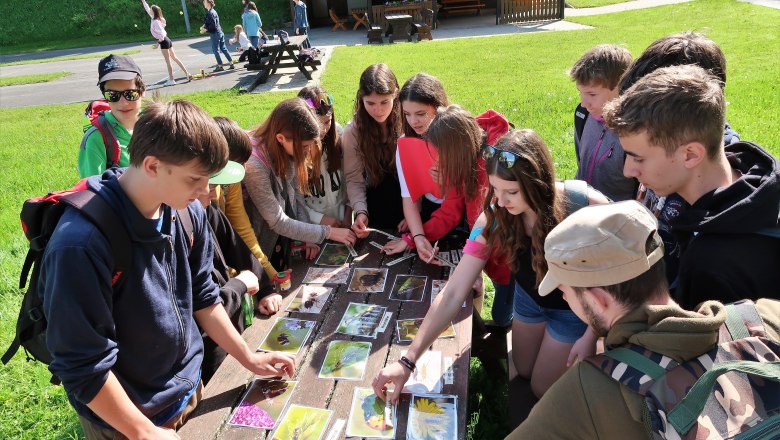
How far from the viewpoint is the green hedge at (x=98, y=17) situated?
2692cm

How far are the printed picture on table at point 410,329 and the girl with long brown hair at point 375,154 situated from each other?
4.40ft

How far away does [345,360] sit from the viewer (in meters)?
2.42

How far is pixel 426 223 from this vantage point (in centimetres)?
349

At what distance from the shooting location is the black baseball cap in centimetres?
375

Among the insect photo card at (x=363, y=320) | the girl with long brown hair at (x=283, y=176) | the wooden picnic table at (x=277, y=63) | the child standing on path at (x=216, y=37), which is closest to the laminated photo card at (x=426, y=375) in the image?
the insect photo card at (x=363, y=320)

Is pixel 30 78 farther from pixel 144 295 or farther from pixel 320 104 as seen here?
pixel 144 295

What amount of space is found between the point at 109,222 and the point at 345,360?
3.80 feet

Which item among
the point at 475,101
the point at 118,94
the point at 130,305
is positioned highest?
the point at 118,94

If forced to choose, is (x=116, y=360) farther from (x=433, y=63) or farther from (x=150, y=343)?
(x=433, y=63)

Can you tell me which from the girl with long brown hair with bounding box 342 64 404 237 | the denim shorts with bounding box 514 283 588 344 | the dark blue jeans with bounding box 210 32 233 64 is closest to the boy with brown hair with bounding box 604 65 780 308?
the denim shorts with bounding box 514 283 588 344

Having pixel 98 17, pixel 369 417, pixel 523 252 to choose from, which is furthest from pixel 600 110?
pixel 98 17

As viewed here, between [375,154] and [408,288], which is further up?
[375,154]

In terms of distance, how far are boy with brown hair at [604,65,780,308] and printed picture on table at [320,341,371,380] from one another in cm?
132

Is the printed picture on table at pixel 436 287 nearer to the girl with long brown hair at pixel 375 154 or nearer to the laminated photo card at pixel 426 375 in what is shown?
the laminated photo card at pixel 426 375
